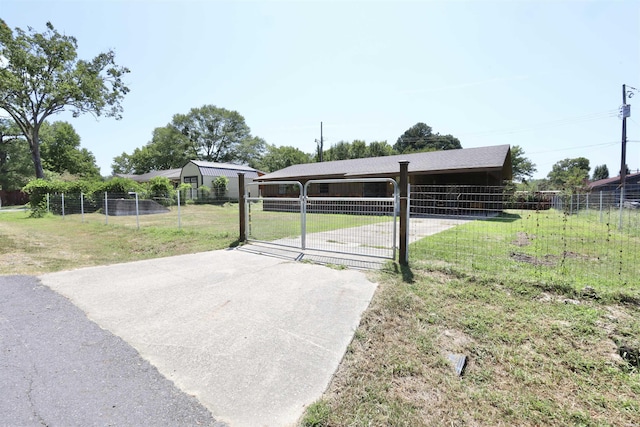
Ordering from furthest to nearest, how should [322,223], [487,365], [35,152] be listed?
[35,152] < [322,223] < [487,365]

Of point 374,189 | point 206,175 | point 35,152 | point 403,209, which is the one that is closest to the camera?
point 403,209

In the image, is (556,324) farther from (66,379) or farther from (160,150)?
(160,150)

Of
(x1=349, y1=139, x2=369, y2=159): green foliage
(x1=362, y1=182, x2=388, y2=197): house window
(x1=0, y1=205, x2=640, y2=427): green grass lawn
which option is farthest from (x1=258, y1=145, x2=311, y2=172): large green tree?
(x1=0, y1=205, x2=640, y2=427): green grass lawn

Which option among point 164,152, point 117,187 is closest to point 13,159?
point 164,152

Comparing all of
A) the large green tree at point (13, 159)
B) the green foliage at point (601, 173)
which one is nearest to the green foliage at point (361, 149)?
the large green tree at point (13, 159)

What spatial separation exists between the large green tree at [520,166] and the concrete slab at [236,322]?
155 ft

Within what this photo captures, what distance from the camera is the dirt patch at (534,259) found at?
17.1 feet

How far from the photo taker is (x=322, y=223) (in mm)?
9703

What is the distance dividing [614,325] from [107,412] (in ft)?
14.5

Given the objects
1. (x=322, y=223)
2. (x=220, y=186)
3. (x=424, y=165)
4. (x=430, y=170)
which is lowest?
(x=322, y=223)

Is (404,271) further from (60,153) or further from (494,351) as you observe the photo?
(60,153)

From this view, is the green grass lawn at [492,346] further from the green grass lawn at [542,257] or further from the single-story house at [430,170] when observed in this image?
the single-story house at [430,170]

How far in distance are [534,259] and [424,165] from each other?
1241 cm

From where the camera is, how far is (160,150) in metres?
45.8
